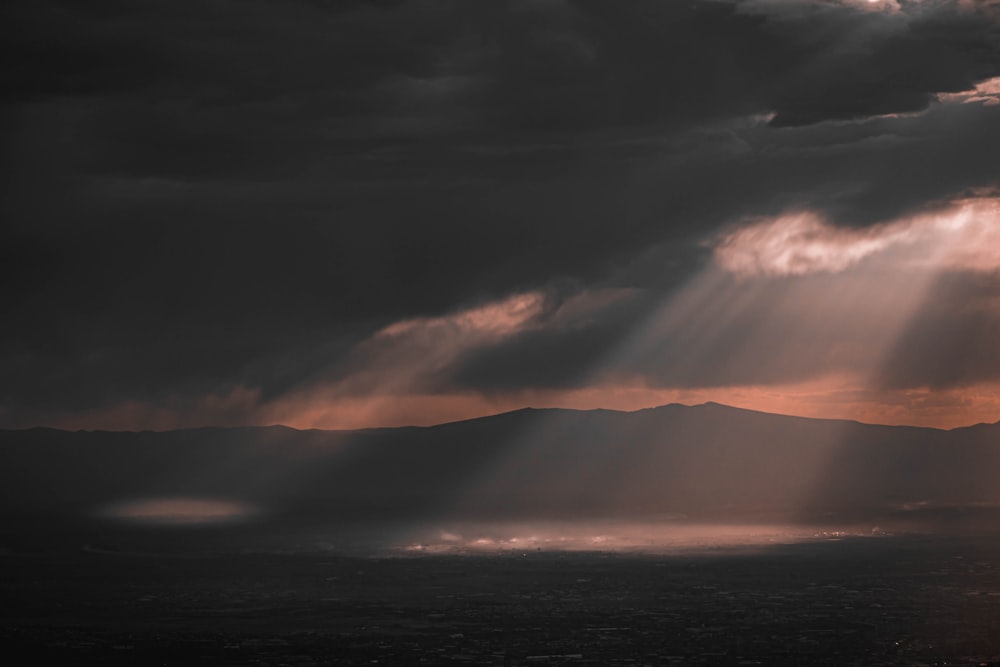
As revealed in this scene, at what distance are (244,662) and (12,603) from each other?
3718 cm

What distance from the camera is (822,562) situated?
5443 inches

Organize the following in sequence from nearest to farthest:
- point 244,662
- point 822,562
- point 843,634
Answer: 1. point 244,662
2. point 843,634
3. point 822,562

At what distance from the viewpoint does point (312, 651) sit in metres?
75.0

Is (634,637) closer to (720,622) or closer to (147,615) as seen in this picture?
(720,622)

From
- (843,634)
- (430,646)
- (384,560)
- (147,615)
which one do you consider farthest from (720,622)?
(384,560)

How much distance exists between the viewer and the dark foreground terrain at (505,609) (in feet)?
243

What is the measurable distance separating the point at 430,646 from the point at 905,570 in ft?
220

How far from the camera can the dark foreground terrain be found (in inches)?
2911

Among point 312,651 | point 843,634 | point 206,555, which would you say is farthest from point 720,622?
point 206,555

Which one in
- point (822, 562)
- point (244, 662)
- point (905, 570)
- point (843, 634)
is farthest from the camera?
point (822, 562)

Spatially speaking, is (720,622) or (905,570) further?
(905,570)

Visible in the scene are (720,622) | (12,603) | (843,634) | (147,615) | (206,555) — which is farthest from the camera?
(206,555)

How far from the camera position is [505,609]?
95.1 meters

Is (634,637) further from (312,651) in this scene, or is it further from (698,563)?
(698,563)
